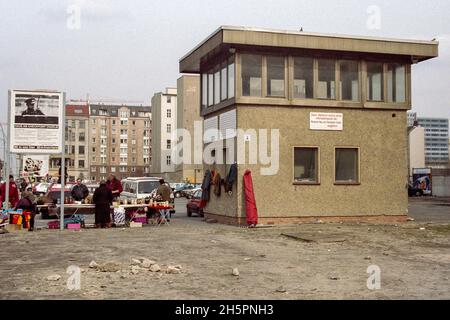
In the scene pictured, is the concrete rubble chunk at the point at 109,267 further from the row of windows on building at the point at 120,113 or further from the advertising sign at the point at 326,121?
the row of windows on building at the point at 120,113

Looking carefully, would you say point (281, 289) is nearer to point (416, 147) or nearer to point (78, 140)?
point (416, 147)

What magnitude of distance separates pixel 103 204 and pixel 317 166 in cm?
781

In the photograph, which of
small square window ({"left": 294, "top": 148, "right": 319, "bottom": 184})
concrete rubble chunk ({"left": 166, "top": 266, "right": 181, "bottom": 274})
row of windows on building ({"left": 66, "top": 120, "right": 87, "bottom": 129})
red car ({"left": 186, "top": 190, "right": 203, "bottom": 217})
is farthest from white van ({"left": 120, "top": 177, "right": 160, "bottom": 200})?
row of windows on building ({"left": 66, "top": 120, "right": 87, "bottom": 129})

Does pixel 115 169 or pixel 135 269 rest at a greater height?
pixel 115 169

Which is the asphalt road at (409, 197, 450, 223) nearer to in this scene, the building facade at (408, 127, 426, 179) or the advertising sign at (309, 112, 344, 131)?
the advertising sign at (309, 112, 344, 131)

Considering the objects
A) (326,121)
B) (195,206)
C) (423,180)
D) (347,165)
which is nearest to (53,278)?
(326,121)

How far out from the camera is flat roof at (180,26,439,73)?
19500mm

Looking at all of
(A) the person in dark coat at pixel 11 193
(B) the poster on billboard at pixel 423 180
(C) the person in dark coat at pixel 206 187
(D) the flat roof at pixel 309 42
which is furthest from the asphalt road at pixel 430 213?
(B) the poster on billboard at pixel 423 180

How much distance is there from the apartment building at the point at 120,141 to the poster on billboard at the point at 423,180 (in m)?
82.0

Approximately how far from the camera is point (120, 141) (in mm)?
140500

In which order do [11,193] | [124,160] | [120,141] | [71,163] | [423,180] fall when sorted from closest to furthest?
[11,193] < [423,180] < [71,163] < [124,160] < [120,141]

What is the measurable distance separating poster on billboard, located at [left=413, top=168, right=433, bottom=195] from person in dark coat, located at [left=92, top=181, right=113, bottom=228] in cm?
4916

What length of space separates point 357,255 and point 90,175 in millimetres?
125630

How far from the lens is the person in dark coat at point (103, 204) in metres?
19.9
